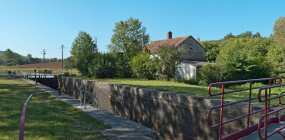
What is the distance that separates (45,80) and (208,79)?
20029mm

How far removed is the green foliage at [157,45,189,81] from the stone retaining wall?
663cm

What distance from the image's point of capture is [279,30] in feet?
113

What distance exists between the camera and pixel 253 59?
2388cm

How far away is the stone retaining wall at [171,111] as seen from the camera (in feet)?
22.9

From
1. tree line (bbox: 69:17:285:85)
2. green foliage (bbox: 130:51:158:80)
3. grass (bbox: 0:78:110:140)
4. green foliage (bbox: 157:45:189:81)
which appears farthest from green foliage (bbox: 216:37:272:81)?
grass (bbox: 0:78:110:140)

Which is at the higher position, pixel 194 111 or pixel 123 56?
pixel 123 56

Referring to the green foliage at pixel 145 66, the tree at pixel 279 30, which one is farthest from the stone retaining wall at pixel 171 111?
the tree at pixel 279 30

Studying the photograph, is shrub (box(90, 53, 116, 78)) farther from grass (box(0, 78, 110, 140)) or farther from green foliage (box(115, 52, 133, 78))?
grass (box(0, 78, 110, 140))

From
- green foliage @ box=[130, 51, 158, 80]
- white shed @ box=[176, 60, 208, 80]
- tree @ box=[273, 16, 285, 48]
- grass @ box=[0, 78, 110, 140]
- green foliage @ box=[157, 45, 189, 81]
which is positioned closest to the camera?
grass @ box=[0, 78, 110, 140]

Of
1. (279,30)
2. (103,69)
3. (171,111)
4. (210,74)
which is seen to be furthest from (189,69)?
(279,30)

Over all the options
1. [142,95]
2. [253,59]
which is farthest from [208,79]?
[142,95]

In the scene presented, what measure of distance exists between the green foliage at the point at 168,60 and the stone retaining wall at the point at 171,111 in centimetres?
663

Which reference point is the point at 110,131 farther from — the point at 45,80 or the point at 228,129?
the point at 45,80

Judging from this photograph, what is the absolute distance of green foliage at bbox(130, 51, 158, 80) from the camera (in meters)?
19.3
